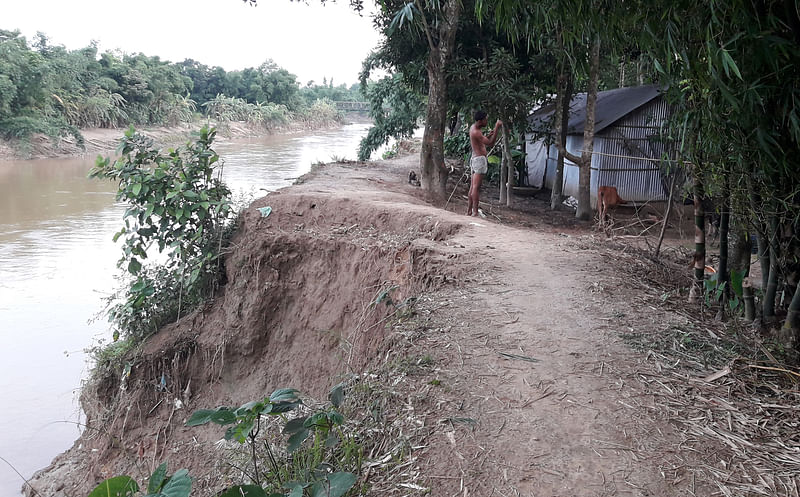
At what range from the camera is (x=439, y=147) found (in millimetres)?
10055

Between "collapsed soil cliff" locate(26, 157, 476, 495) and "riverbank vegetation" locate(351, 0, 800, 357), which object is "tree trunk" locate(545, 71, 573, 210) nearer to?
"collapsed soil cliff" locate(26, 157, 476, 495)

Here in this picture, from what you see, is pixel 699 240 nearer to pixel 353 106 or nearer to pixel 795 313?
pixel 795 313

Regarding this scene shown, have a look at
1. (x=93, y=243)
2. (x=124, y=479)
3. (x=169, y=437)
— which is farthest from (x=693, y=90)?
(x=93, y=243)

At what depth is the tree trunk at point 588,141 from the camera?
Result: 959 centimetres

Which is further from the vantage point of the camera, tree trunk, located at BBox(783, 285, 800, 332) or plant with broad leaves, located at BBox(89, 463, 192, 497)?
tree trunk, located at BBox(783, 285, 800, 332)

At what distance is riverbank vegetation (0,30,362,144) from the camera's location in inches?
961

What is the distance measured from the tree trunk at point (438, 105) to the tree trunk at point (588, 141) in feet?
7.50

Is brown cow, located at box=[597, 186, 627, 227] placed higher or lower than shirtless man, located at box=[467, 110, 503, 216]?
lower

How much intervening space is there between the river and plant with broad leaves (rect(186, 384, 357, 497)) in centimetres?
364

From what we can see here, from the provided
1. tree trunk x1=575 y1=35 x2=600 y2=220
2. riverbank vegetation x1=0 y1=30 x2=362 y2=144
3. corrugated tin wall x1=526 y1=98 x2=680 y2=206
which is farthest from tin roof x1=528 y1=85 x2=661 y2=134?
riverbank vegetation x1=0 y1=30 x2=362 y2=144

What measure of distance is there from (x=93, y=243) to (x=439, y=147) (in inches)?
371

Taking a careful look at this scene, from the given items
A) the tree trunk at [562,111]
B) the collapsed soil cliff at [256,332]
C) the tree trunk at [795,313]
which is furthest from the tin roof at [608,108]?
the tree trunk at [795,313]

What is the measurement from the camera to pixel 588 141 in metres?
10.2

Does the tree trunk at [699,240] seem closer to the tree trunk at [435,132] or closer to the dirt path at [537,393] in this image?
the dirt path at [537,393]
